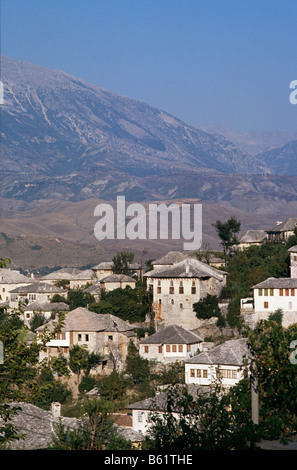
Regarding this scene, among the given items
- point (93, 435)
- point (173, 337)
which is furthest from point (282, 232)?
point (93, 435)

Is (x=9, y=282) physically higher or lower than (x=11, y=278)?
lower

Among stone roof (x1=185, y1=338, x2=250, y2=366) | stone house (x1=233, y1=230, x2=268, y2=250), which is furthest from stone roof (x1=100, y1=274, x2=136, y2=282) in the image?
stone roof (x1=185, y1=338, x2=250, y2=366)

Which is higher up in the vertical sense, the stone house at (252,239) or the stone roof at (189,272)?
the stone house at (252,239)

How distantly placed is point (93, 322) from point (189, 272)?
28.7 ft

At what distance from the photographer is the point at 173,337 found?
60500 mm

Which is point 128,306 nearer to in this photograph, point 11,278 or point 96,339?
point 96,339

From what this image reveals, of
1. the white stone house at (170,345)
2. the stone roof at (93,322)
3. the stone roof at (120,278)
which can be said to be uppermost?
the stone roof at (120,278)

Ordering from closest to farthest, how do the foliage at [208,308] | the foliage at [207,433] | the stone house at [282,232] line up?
the foliage at [207,433] → the foliage at [208,308] → the stone house at [282,232]

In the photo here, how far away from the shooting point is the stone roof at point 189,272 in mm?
67625

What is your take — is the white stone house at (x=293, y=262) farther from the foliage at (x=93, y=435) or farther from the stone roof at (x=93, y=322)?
the foliage at (x=93, y=435)

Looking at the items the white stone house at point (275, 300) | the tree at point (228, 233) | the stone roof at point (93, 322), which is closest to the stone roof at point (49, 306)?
the stone roof at point (93, 322)

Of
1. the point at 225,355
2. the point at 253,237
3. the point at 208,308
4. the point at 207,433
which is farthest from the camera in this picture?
the point at 253,237

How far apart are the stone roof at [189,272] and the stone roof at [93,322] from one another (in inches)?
196
